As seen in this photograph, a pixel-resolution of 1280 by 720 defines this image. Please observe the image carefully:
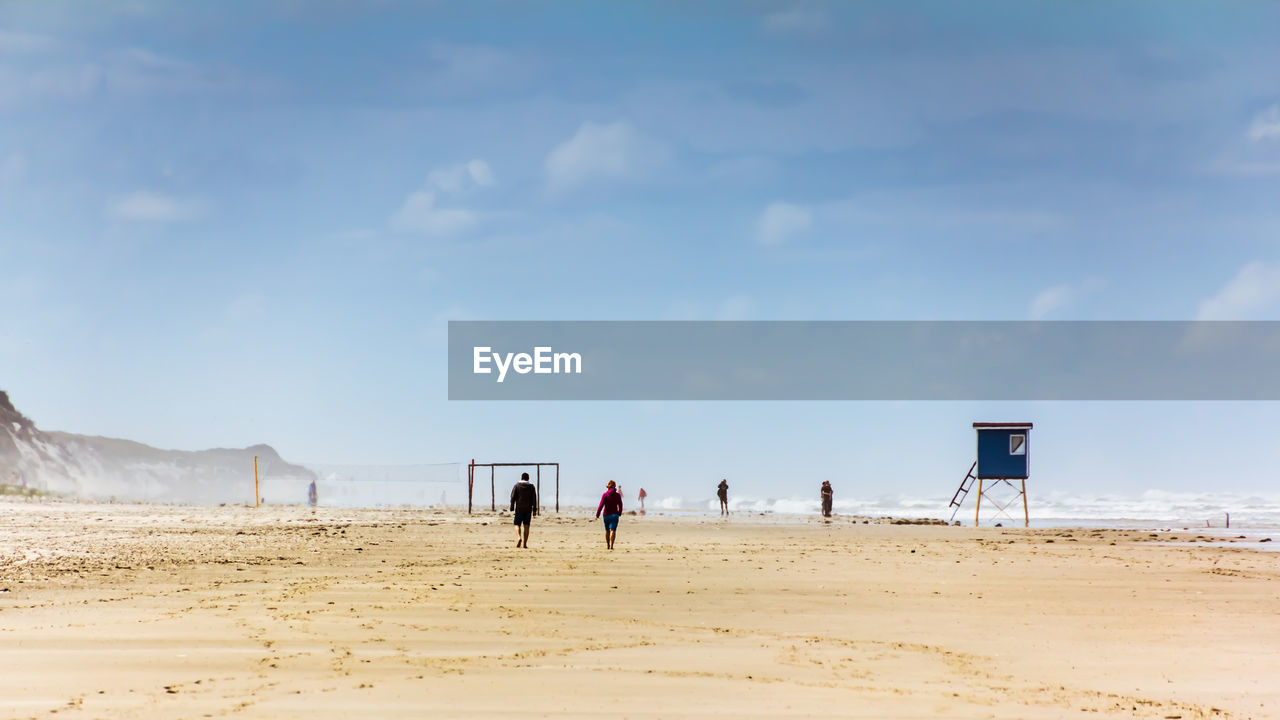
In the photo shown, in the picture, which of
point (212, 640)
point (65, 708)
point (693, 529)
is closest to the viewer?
point (65, 708)

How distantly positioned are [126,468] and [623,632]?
11453cm

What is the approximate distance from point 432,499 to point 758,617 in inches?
2010

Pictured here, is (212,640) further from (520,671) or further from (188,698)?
(520,671)

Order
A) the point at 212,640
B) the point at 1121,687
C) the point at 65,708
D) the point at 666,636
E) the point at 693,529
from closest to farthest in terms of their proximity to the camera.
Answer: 1. the point at 65,708
2. the point at 1121,687
3. the point at 212,640
4. the point at 666,636
5. the point at 693,529

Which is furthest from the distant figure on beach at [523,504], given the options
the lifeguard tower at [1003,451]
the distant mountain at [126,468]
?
the distant mountain at [126,468]

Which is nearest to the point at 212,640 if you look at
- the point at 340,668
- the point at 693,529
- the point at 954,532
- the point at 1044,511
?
the point at 340,668

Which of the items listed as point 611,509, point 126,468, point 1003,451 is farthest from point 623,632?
point 126,468

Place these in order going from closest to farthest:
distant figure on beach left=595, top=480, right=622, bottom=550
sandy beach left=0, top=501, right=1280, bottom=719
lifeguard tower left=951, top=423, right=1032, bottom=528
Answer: sandy beach left=0, top=501, right=1280, bottom=719 < distant figure on beach left=595, top=480, right=622, bottom=550 < lifeguard tower left=951, top=423, right=1032, bottom=528

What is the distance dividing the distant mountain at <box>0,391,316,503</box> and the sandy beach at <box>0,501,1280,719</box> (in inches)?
2217

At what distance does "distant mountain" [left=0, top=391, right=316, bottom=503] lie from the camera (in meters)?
83.9

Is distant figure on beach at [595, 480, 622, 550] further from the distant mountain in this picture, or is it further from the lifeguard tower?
the distant mountain

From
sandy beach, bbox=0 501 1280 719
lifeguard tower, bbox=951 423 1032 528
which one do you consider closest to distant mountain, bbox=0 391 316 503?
lifeguard tower, bbox=951 423 1032 528

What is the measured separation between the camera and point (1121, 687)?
30.4ft

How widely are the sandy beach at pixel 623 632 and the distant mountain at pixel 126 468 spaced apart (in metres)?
56.3
